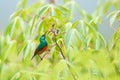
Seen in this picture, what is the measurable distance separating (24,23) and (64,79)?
286 millimetres

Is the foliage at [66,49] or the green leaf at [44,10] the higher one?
the green leaf at [44,10]

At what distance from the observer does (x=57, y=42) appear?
0.66 metres

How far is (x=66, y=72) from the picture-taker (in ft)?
2.05

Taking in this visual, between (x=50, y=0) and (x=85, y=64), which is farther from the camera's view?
(x=50, y=0)

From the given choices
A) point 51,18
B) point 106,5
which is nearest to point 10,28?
point 51,18

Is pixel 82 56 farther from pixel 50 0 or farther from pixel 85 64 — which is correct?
pixel 50 0

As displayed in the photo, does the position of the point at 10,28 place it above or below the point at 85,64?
above

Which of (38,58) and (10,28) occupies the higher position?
(10,28)

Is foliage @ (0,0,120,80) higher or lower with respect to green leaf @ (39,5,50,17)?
lower

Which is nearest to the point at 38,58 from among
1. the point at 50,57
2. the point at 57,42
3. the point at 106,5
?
the point at 50,57

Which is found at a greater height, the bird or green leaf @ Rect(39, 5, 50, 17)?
green leaf @ Rect(39, 5, 50, 17)

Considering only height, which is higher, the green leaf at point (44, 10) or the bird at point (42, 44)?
the green leaf at point (44, 10)

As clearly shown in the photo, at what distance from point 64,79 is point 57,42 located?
9 cm

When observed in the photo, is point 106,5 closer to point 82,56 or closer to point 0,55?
point 82,56
